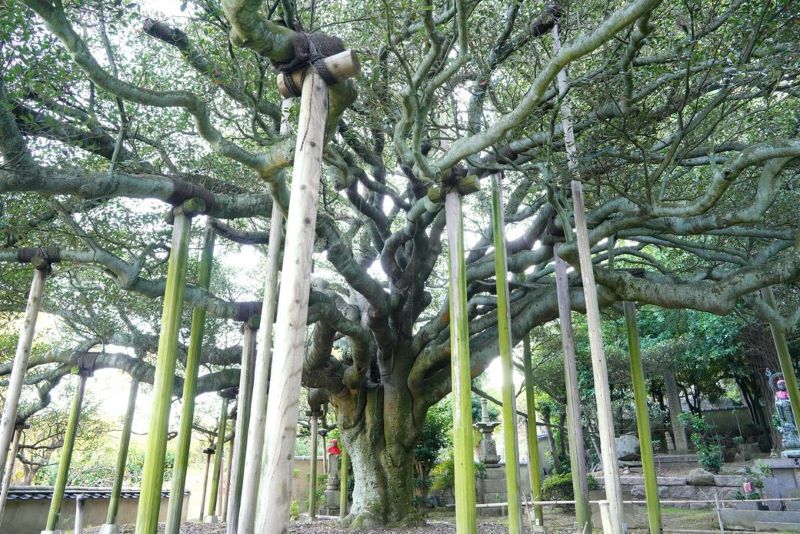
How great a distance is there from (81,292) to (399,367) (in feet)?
14.7

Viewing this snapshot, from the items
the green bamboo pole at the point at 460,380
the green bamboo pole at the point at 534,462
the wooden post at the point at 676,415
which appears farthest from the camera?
the wooden post at the point at 676,415

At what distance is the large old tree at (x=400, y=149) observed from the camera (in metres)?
3.89

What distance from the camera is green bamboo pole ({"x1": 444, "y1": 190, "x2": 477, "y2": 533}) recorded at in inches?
152

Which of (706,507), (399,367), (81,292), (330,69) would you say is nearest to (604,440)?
(330,69)

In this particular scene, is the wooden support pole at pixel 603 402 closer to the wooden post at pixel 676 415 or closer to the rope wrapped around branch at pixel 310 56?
the rope wrapped around branch at pixel 310 56

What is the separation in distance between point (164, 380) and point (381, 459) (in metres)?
4.00

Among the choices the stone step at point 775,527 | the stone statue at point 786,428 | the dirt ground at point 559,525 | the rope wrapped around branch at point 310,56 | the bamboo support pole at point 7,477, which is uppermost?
the rope wrapped around branch at point 310,56

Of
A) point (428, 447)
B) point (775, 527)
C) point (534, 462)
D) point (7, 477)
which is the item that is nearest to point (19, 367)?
point (7, 477)

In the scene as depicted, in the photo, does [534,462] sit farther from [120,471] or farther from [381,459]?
[120,471]

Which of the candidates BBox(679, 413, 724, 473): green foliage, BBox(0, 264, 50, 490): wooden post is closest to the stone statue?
BBox(679, 413, 724, 473): green foliage

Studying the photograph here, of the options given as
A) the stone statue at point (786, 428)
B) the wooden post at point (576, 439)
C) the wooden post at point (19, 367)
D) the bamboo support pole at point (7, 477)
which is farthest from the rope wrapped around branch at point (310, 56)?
the stone statue at point (786, 428)

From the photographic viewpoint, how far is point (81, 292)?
696 cm

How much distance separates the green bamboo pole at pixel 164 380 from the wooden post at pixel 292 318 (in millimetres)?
2553

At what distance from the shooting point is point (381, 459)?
24.6 feet
